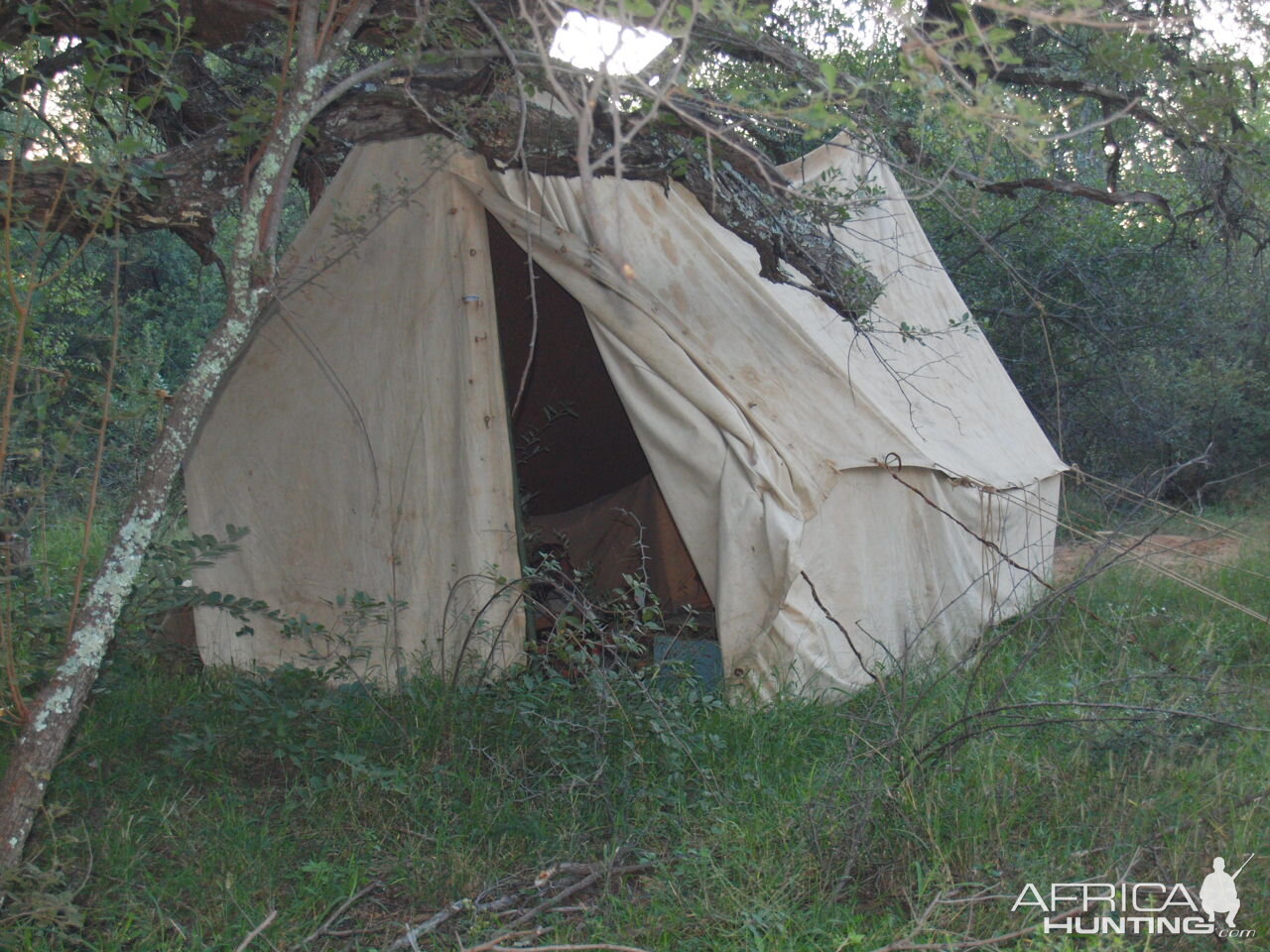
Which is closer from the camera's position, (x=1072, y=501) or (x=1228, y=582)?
(x=1228, y=582)

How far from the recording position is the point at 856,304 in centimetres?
378

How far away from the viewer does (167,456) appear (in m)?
2.44

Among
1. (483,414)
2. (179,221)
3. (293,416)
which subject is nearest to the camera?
(179,221)

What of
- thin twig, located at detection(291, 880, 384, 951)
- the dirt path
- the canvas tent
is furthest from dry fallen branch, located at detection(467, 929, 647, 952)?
the dirt path

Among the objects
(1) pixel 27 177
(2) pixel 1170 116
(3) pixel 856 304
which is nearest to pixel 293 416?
(1) pixel 27 177

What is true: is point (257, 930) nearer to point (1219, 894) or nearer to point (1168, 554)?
point (1219, 894)

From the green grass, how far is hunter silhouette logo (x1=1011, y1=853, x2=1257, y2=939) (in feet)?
0.11

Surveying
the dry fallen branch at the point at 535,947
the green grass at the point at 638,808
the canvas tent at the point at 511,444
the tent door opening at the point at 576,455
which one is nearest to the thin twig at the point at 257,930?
the green grass at the point at 638,808

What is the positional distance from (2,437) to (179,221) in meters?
1.12

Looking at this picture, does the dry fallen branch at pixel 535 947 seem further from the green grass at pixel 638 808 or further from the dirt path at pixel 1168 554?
the dirt path at pixel 1168 554

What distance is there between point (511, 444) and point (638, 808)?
1.41m

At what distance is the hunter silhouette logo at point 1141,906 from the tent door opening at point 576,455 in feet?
8.11

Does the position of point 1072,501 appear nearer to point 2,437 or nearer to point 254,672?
point 254,672

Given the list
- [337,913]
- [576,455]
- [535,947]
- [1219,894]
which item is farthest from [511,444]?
[1219,894]
